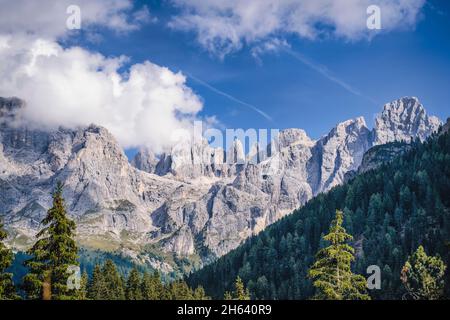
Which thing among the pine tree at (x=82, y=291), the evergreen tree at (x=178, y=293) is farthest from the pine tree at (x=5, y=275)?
the evergreen tree at (x=178, y=293)

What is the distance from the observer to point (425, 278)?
296 feet

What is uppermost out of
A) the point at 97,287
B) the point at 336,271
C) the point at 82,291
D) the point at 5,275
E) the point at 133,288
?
the point at 5,275

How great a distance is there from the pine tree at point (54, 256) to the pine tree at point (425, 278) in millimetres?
65852

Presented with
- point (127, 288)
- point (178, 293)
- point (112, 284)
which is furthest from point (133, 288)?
point (178, 293)

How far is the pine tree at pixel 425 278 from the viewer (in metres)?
87.5

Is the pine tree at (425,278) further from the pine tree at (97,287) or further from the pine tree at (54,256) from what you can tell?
the pine tree at (54,256)

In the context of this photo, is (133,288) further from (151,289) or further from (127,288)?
(151,289)

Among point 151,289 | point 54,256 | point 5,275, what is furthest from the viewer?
point 151,289

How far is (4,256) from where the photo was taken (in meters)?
A: 45.0

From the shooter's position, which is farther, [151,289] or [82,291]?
[151,289]

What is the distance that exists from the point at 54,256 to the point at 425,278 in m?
71.3
